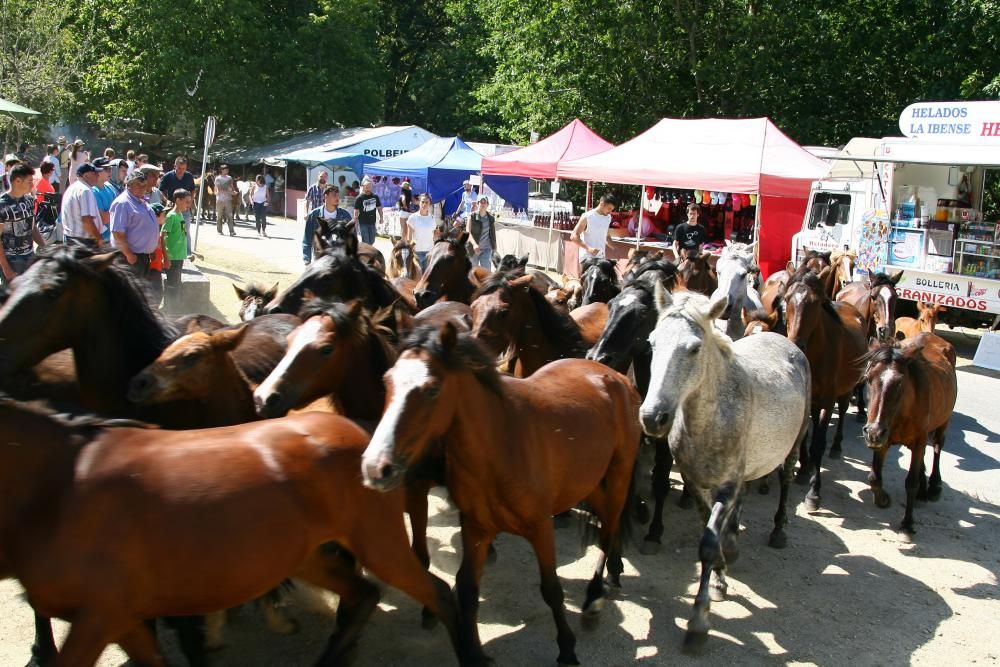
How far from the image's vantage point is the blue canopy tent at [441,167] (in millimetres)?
25688

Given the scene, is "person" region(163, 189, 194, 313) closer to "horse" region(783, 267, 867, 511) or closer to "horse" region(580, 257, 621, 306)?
"horse" region(580, 257, 621, 306)

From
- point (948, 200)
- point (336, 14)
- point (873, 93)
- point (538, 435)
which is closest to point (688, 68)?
point (873, 93)

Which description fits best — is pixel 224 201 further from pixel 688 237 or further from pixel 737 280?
pixel 737 280

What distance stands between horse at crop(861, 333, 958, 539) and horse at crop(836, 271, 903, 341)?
2357 millimetres

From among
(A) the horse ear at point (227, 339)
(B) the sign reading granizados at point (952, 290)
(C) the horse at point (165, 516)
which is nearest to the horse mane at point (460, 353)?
(C) the horse at point (165, 516)

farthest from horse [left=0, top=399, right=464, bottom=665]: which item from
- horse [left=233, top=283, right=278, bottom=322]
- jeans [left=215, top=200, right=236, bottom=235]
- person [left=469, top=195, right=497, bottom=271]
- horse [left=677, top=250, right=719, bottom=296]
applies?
jeans [left=215, top=200, right=236, bottom=235]

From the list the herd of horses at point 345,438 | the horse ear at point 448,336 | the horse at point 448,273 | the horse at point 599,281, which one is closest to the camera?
the herd of horses at point 345,438

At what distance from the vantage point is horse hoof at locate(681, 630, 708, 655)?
4.52 meters

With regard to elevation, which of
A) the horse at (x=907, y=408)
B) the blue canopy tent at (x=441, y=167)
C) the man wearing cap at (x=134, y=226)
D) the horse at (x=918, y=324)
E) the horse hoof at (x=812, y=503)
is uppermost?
the blue canopy tent at (x=441, y=167)

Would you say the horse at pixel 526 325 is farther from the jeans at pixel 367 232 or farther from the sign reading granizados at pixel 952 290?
the jeans at pixel 367 232

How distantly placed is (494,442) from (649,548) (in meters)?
2.49

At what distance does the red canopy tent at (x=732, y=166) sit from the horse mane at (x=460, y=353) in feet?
38.6

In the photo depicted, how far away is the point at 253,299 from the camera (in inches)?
273

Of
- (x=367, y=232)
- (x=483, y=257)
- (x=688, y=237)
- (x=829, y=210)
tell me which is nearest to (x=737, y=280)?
(x=688, y=237)
